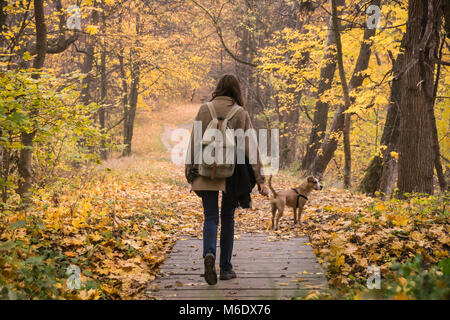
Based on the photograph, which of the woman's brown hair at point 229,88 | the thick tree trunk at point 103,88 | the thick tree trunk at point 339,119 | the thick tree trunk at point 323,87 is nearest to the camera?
the woman's brown hair at point 229,88

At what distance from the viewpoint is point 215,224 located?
3.92 metres

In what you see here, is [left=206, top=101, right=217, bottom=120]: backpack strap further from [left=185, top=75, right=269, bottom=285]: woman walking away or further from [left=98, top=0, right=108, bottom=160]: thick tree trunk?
[left=98, top=0, right=108, bottom=160]: thick tree trunk

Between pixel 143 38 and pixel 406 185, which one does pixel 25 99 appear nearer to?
pixel 406 185

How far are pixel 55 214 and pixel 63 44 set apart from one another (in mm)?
7257

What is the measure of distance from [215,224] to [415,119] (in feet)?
17.8

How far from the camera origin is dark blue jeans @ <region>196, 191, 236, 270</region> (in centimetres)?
384

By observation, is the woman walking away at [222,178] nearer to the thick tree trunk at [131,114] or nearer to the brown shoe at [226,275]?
the brown shoe at [226,275]

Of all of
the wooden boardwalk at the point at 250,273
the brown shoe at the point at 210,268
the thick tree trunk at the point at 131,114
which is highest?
the thick tree trunk at the point at 131,114

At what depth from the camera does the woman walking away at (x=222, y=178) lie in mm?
3736

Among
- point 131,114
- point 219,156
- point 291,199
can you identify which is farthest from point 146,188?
point 131,114

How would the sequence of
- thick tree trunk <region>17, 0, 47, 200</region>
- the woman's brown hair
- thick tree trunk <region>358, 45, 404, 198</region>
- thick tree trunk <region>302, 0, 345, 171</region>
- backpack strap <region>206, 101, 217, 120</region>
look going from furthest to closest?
thick tree trunk <region>302, 0, 345, 171</region>, thick tree trunk <region>358, 45, 404, 198</region>, thick tree trunk <region>17, 0, 47, 200</region>, the woman's brown hair, backpack strap <region>206, 101, 217, 120</region>

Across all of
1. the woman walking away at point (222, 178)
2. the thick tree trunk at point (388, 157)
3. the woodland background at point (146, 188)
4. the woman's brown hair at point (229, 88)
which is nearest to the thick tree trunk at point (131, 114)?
the woodland background at point (146, 188)

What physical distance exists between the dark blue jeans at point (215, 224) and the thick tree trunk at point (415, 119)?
4958 mm

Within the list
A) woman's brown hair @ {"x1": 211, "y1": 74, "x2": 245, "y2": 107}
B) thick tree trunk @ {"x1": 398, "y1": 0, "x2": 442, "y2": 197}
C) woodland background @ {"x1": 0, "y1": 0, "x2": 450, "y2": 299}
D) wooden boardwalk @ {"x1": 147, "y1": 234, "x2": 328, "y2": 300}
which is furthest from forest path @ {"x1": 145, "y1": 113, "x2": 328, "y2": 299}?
thick tree trunk @ {"x1": 398, "y1": 0, "x2": 442, "y2": 197}
